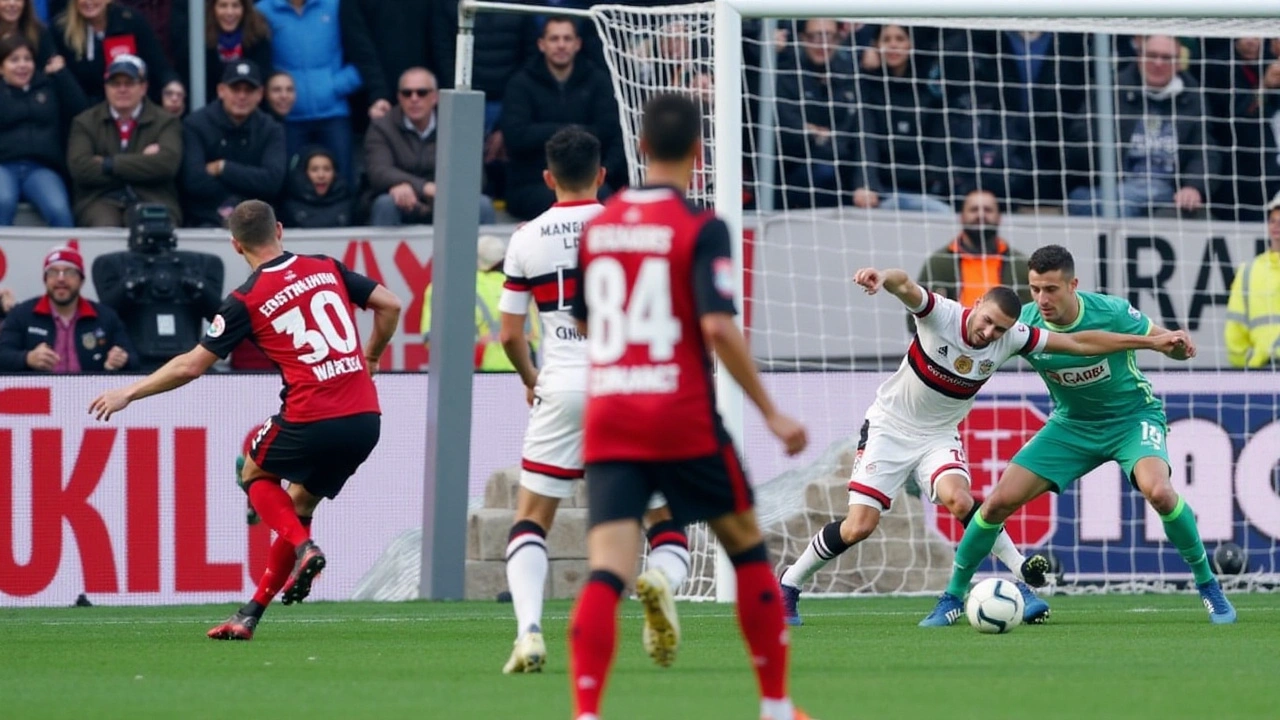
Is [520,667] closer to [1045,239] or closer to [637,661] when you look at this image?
[637,661]

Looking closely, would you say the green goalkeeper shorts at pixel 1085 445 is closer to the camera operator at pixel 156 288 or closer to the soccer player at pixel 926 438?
the soccer player at pixel 926 438

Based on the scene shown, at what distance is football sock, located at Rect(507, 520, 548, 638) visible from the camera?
7719mm

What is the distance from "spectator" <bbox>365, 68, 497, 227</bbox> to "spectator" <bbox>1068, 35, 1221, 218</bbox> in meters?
5.08

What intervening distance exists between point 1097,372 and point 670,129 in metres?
5.34

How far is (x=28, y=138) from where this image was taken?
49.3ft

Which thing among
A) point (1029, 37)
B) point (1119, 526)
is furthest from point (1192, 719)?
point (1029, 37)

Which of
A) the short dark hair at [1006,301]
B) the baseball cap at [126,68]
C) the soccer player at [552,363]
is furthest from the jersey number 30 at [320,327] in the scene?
the baseball cap at [126,68]

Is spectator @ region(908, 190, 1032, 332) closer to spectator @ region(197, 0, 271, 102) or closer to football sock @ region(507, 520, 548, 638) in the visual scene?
spectator @ region(197, 0, 271, 102)

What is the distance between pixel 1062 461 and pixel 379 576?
4.93 meters

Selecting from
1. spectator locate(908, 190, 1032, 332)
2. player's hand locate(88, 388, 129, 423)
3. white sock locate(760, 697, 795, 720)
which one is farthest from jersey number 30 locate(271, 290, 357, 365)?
spectator locate(908, 190, 1032, 332)

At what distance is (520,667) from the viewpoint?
25.5ft

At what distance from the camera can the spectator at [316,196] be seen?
15.3 meters

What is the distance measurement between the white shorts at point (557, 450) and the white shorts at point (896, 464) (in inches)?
114

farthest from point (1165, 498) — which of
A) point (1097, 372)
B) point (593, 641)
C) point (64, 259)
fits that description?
point (64, 259)
